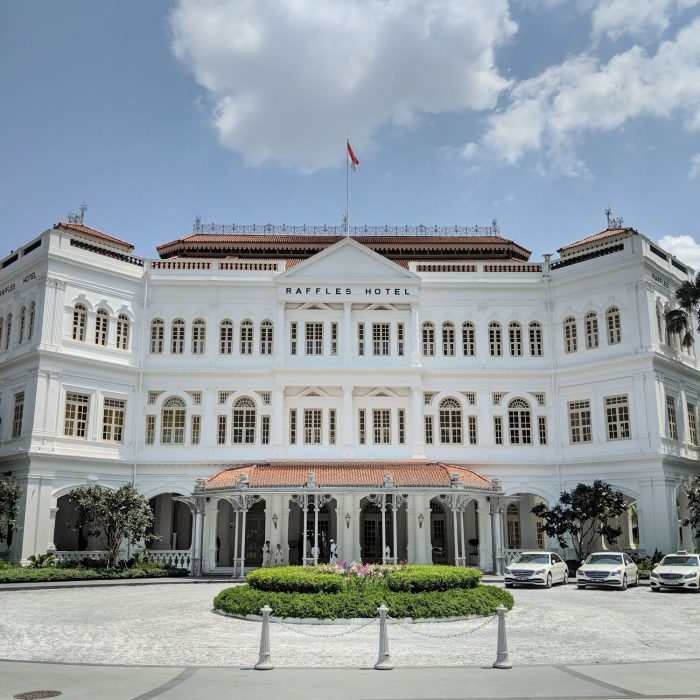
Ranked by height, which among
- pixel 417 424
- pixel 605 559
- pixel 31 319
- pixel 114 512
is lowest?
pixel 605 559

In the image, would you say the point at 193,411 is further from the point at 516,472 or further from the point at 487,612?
the point at 487,612

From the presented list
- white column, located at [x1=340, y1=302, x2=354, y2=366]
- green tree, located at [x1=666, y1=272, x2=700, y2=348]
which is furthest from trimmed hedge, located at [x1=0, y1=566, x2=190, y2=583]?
green tree, located at [x1=666, y1=272, x2=700, y2=348]

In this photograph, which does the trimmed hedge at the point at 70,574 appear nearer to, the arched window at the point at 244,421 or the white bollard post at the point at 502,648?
the arched window at the point at 244,421

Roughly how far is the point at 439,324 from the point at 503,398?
4849 millimetres

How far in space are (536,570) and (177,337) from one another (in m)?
20.8

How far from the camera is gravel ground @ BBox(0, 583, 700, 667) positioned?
47.2ft

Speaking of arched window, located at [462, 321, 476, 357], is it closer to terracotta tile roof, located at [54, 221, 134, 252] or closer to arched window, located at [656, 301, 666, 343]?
arched window, located at [656, 301, 666, 343]

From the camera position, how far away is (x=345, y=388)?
124 ft

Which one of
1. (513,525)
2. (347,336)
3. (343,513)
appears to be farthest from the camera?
(513,525)

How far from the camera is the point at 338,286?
128ft

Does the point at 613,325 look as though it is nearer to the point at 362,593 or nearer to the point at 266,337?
the point at 266,337

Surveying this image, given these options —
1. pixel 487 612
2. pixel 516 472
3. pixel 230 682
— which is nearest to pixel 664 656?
pixel 487 612

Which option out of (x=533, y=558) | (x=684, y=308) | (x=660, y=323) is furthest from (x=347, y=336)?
(x=684, y=308)

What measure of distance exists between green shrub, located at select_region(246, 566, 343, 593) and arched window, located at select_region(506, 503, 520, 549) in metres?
22.0
